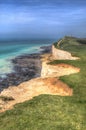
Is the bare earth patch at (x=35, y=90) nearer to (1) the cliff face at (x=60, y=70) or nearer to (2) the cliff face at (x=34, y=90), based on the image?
(2) the cliff face at (x=34, y=90)

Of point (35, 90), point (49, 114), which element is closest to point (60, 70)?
point (35, 90)

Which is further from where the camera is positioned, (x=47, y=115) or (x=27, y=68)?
(x=27, y=68)

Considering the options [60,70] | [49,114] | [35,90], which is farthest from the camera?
[60,70]

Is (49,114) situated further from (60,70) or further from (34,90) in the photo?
(60,70)

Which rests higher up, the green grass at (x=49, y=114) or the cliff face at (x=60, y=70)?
the green grass at (x=49, y=114)

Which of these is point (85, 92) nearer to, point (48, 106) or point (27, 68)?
point (48, 106)

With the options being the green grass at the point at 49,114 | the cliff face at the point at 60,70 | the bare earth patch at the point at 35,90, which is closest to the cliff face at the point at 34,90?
the bare earth patch at the point at 35,90

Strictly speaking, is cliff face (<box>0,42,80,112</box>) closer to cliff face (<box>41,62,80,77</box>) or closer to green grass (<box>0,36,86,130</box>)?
green grass (<box>0,36,86,130</box>)

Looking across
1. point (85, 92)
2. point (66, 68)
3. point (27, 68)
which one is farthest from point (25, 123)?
point (27, 68)
